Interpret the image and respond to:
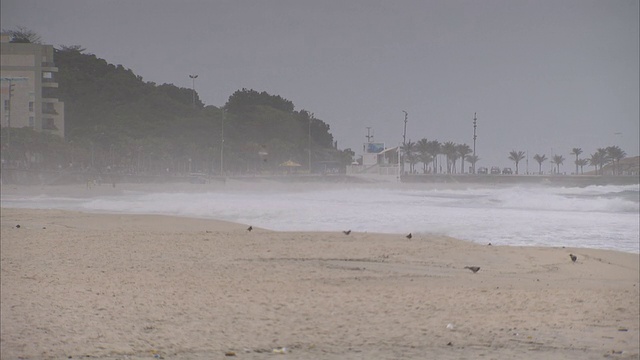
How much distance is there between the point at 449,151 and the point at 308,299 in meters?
1.56

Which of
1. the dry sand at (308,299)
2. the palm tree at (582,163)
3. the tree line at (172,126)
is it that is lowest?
the dry sand at (308,299)

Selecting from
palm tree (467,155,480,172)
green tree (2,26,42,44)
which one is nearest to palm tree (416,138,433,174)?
palm tree (467,155,480,172)

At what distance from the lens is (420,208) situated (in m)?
7.39

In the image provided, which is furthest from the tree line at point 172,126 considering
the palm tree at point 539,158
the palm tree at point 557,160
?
the palm tree at point 557,160

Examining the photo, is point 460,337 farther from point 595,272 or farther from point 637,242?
point 637,242

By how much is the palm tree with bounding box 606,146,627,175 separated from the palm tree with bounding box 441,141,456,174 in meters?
1.10

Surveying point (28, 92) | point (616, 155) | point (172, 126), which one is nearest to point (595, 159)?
point (616, 155)

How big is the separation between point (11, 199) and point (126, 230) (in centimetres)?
237

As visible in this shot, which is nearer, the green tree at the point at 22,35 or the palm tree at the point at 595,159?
the green tree at the point at 22,35

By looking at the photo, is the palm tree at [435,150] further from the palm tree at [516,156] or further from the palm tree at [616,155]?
the palm tree at [616,155]

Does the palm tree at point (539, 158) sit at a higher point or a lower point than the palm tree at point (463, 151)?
lower

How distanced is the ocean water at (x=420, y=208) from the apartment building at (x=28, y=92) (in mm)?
1265

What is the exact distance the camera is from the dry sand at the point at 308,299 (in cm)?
332

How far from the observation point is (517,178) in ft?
17.9
